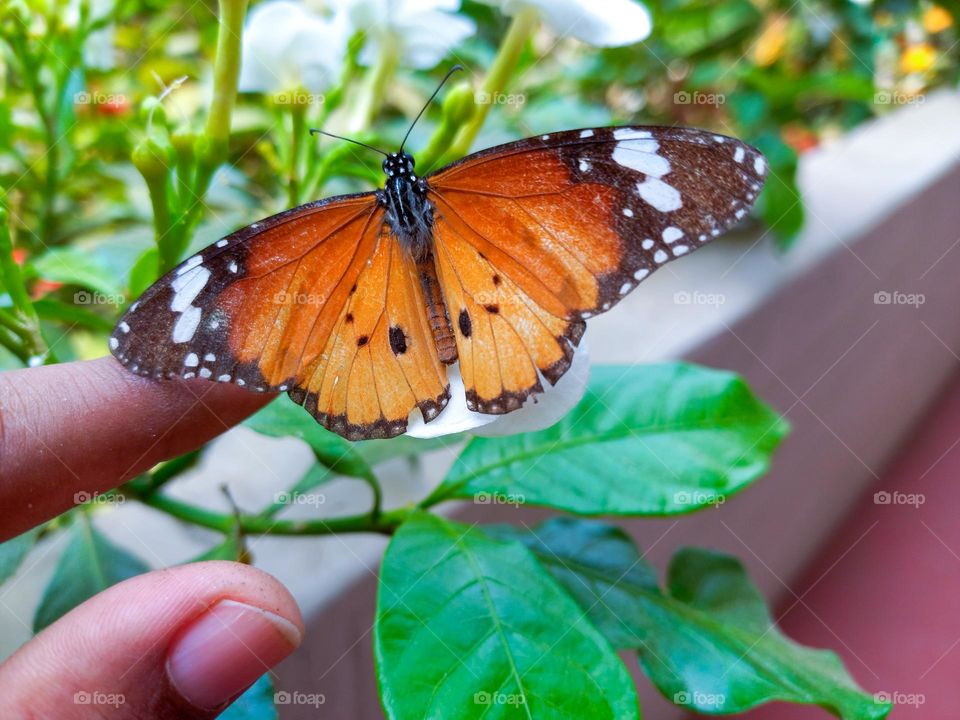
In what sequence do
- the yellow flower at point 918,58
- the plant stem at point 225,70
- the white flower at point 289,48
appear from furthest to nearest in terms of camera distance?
the yellow flower at point 918,58
the white flower at point 289,48
the plant stem at point 225,70

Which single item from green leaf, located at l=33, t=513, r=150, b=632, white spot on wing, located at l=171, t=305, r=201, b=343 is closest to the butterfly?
white spot on wing, located at l=171, t=305, r=201, b=343

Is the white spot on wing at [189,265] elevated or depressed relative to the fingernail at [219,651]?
elevated

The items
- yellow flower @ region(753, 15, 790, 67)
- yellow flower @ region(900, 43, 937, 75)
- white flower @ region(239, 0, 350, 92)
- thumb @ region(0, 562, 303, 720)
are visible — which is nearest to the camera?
thumb @ region(0, 562, 303, 720)

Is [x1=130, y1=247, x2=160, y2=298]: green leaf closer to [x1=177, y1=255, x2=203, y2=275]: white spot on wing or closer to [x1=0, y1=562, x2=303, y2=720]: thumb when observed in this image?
[x1=177, y1=255, x2=203, y2=275]: white spot on wing

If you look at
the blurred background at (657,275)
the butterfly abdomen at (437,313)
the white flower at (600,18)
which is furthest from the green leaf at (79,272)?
the white flower at (600,18)

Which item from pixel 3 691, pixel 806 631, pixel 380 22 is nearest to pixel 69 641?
pixel 3 691

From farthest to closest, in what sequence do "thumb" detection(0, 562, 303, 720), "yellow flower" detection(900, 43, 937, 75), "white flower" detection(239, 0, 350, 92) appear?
1. "yellow flower" detection(900, 43, 937, 75)
2. "white flower" detection(239, 0, 350, 92)
3. "thumb" detection(0, 562, 303, 720)

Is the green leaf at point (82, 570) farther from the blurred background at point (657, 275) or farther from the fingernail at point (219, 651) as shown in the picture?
the fingernail at point (219, 651)
